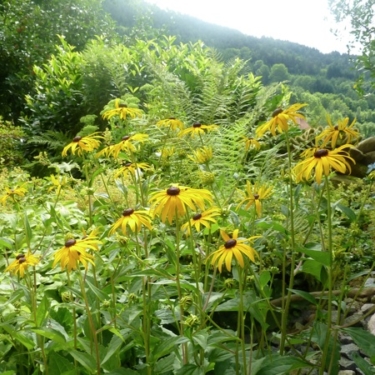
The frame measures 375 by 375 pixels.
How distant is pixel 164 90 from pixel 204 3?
643mm

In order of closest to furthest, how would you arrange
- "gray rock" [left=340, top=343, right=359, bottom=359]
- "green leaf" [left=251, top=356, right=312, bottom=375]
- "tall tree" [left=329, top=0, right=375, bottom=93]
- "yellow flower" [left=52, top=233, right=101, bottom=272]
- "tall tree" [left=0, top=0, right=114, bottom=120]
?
"yellow flower" [left=52, top=233, right=101, bottom=272] < "green leaf" [left=251, top=356, right=312, bottom=375] < "gray rock" [left=340, top=343, right=359, bottom=359] < "tall tree" [left=329, top=0, right=375, bottom=93] < "tall tree" [left=0, top=0, right=114, bottom=120]

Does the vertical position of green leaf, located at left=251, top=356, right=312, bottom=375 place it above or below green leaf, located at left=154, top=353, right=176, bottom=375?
above

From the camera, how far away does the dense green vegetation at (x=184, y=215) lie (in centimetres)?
83

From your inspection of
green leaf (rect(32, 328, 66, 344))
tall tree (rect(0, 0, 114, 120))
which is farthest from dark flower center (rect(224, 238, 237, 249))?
tall tree (rect(0, 0, 114, 120))

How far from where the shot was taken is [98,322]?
0.93m

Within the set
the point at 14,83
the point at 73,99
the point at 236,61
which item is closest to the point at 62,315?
the point at 236,61

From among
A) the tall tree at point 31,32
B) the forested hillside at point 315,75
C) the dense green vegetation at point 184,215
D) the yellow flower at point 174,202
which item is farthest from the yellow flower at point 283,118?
the tall tree at point 31,32

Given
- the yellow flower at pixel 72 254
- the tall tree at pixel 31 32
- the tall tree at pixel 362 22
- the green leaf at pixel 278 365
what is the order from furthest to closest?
the tall tree at pixel 31 32, the tall tree at pixel 362 22, the green leaf at pixel 278 365, the yellow flower at pixel 72 254

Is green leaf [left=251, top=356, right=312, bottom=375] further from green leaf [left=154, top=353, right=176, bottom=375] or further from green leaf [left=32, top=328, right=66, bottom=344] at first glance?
green leaf [left=32, top=328, right=66, bottom=344]

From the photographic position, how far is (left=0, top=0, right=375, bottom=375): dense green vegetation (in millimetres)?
831

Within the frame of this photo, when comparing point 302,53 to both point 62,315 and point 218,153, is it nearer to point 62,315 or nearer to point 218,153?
point 218,153

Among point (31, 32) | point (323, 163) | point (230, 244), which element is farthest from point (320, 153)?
point (31, 32)

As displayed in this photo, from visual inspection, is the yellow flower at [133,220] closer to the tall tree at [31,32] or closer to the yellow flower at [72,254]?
Result: the yellow flower at [72,254]

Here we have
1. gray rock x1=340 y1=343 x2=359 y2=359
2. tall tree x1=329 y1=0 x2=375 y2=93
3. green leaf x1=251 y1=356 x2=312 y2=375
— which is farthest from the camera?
tall tree x1=329 y1=0 x2=375 y2=93
